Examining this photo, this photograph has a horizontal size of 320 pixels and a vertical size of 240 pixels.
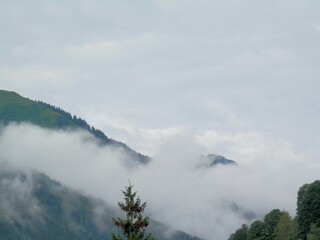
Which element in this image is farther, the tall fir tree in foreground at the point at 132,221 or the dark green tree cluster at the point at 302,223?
the dark green tree cluster at the point at 302,223

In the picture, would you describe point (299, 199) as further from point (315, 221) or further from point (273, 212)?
point (273, 212)

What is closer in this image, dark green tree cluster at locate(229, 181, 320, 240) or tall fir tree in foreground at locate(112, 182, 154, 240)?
tall fir tree in foreground at locate(112, 182, 154, 240)

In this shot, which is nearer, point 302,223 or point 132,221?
point 132,221

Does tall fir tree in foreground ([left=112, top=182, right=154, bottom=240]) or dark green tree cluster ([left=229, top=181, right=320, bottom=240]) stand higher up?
dark green tree cluster ([left=229, top=181, right=320, bottom=240])

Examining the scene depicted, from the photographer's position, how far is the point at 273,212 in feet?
457

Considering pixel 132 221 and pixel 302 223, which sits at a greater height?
pixel 302 223

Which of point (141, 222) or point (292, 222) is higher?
point (292, 222)

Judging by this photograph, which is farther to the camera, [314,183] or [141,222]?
[314,183]

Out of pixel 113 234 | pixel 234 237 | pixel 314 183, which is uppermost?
pixel 314 183

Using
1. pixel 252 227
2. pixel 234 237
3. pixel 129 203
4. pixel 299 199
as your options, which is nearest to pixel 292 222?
pixel 299 199

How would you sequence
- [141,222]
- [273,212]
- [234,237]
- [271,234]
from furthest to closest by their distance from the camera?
[234,237] < [273,212] < [271,234] < [141,222]

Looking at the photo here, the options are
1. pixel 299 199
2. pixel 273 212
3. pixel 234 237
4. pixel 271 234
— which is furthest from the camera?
pixel 234 237

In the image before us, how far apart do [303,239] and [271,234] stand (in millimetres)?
21272

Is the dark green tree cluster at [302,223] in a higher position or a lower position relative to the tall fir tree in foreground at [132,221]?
higher
